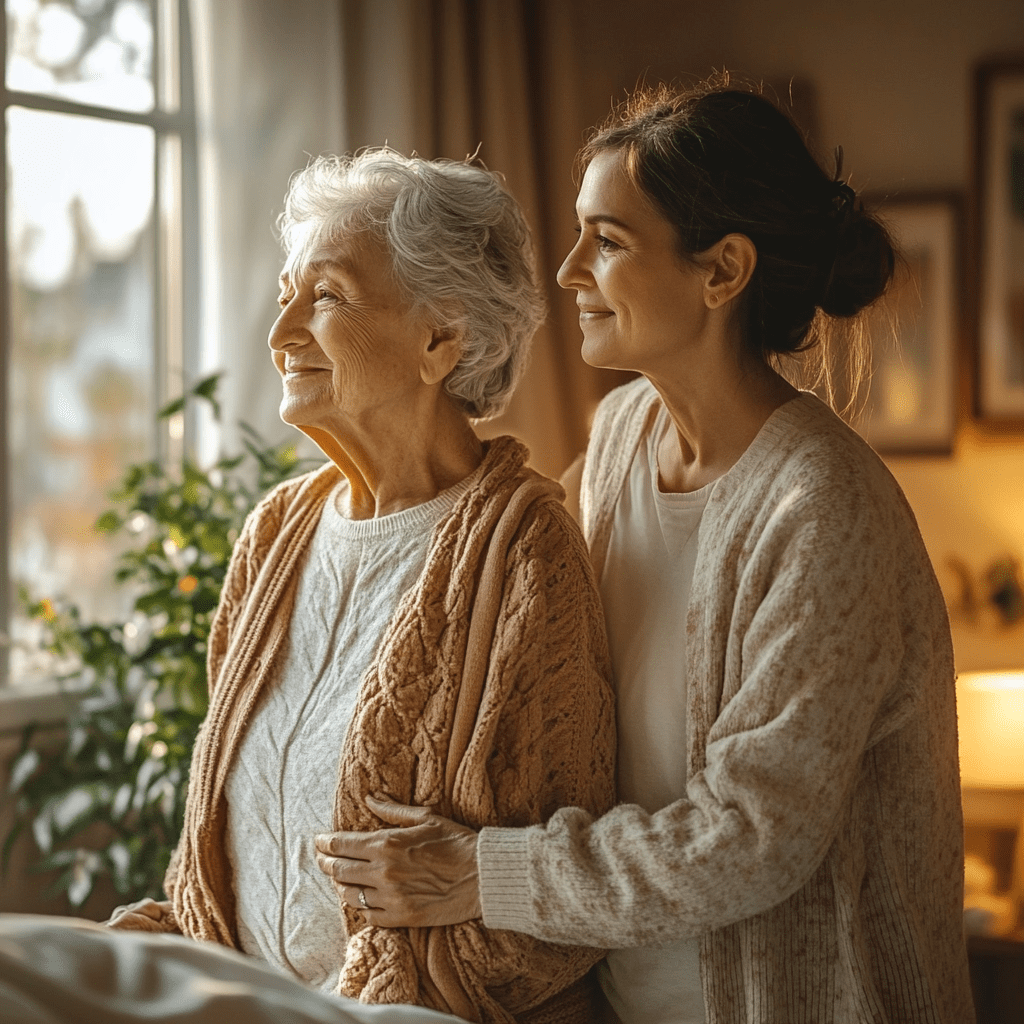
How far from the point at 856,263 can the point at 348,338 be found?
2.03 feet

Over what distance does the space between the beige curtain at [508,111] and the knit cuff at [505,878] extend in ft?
5.34

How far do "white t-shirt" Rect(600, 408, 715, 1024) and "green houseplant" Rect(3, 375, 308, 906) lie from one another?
95 cm

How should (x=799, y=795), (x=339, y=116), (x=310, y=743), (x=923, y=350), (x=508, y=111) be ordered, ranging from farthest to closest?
1. (x=923, y=350)
2. (x=508, y=111)
3. (x=339, y=116)
4. (x=310, y=743)
5. (x=799, y=795)

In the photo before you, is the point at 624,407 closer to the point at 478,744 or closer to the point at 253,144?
the point at 478,744

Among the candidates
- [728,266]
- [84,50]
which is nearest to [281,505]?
[728,266]

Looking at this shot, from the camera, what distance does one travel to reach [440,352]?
58.8 inches

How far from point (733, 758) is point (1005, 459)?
2050mm

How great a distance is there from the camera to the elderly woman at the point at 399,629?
134 centimetres

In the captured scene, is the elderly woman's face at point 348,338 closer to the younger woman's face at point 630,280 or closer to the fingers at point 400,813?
the younger woman's face at point 630,280

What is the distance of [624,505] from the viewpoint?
160 cm

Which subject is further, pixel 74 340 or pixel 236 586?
pixel 74 340

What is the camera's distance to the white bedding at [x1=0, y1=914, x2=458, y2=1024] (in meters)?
0.79

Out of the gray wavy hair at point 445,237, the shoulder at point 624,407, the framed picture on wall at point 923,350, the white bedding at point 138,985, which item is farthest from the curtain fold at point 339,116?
the white bedding at point 138,985

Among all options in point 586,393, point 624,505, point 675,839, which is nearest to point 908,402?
point 586,393
